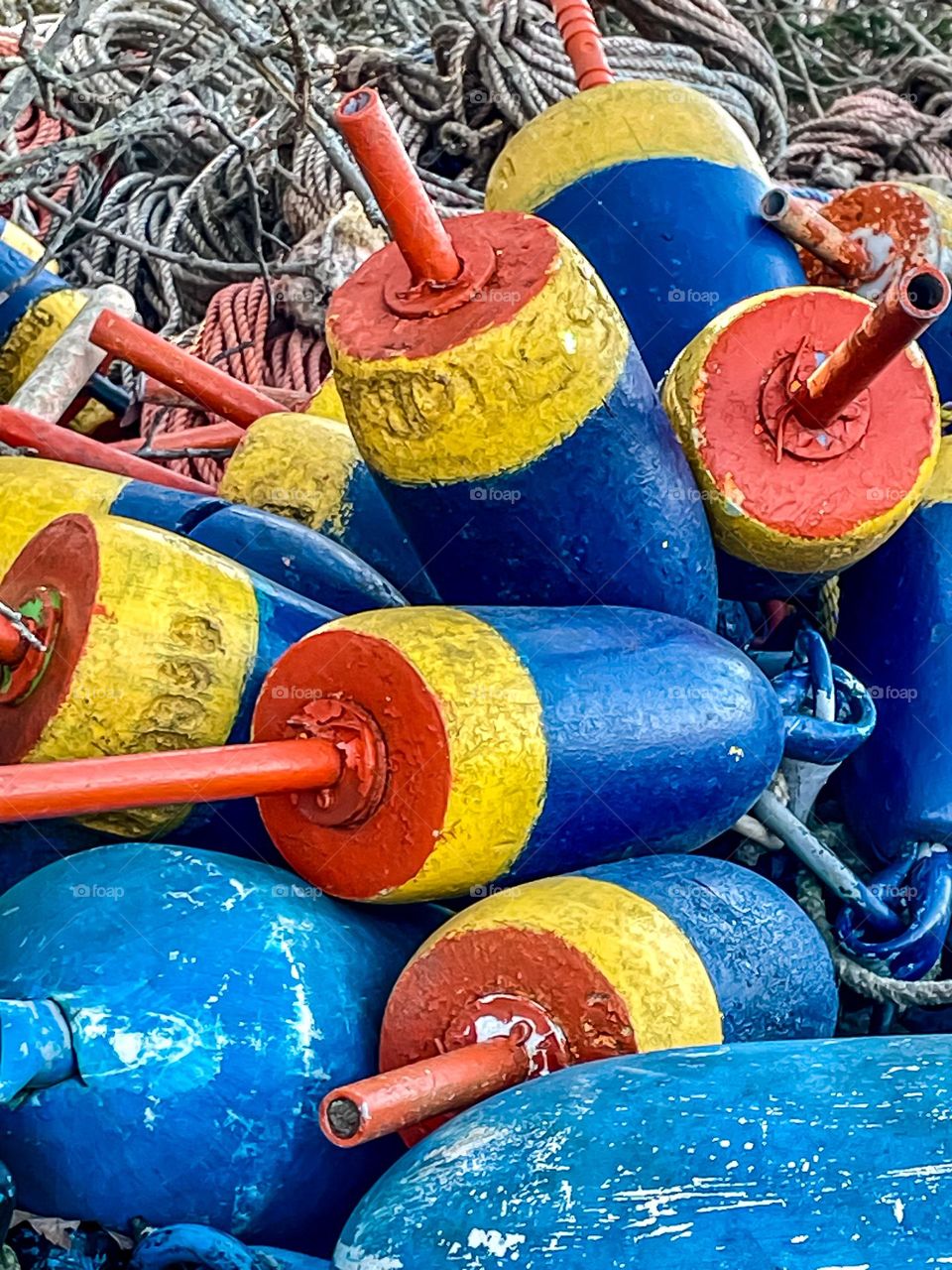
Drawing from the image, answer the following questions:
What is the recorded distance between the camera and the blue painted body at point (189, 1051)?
881 mm

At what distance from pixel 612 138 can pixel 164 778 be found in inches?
32.8

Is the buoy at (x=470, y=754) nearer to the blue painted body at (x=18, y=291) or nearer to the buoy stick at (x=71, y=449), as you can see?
the buoy stick at (x=71, y=449)

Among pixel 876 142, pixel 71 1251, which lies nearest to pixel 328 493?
pixel 71 1251

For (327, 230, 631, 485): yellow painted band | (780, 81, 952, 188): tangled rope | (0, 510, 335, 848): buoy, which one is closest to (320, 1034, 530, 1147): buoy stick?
(0, 510, 335, 848): buoy

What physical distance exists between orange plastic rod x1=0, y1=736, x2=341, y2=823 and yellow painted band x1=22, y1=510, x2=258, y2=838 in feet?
0.30

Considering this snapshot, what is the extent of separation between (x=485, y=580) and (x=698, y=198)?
502mm

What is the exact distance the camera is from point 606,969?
903mm

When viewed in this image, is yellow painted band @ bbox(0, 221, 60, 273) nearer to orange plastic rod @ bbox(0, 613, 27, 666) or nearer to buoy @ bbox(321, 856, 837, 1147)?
orange plastic rod @ bbox(0, 613, 27, 666)

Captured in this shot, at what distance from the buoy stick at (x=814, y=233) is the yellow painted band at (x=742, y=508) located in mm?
229

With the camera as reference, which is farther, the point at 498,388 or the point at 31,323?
the point at 31,323

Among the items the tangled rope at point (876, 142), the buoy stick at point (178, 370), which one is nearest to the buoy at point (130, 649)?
the buoy stick at point (178, 370)

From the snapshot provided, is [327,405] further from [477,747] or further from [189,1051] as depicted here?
[189,1051]

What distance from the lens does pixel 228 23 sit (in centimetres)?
147

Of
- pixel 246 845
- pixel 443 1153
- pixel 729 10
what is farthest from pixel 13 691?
pixel 729 10
